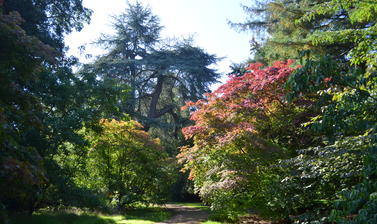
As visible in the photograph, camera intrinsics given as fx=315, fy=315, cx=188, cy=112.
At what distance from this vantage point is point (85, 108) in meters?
9.68

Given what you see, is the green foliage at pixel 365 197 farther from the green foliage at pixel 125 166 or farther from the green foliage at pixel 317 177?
the green foliage at pixel 125 166

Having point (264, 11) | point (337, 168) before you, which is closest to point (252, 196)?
point (337, 168)

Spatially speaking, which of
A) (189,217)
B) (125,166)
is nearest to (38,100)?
(189,217)

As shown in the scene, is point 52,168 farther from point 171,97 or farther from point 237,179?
point 171,97

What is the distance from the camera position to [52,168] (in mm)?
7906

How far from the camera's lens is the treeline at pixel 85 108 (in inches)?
197

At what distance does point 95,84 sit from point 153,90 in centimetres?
1461

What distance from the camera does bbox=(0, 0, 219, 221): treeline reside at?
5016 mm

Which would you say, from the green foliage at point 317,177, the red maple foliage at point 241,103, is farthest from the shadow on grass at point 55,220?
the green foliage at point 317,177

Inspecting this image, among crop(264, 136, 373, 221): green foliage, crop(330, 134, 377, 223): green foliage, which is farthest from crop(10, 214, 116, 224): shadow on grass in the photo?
crop(330, 134, 377, 223): green foliage

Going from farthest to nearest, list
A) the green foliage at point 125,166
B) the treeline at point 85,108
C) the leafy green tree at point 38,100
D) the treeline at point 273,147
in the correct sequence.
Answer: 1. the green foliage at point 125,166
2. the treeline at point 273,147
3. the treeline at point 85,108
4. the leafy green tree at point 38,100

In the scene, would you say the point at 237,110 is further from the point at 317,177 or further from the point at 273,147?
the point at 317,177

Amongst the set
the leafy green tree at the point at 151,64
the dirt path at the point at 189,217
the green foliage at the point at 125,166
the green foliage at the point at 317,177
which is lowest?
the dirt path at the point at 189,217

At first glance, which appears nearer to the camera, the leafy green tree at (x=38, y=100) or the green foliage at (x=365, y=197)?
the green foliage at (x=365, y=197)
